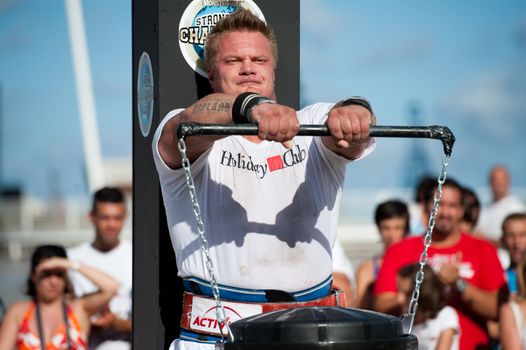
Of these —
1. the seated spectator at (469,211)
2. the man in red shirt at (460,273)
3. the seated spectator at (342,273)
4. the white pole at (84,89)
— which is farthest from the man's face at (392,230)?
the white pole at (84,89)

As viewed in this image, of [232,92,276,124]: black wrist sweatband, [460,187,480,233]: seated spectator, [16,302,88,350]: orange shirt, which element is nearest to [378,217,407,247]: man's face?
[460,187,480,233]: seated spectator

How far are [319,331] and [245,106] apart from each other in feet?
2.63

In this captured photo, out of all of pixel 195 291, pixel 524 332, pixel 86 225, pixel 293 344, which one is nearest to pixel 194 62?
pixel 195 291

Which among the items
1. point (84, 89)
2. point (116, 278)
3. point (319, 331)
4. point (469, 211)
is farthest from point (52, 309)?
point (84, 89)

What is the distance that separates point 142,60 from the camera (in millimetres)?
4539

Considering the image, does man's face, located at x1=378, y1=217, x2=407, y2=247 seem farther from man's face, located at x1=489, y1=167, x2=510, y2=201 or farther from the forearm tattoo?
the forearm tattoo

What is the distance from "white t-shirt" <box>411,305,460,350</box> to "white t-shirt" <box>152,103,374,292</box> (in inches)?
117

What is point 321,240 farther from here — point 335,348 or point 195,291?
point 335,348

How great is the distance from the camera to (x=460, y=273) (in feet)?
22.8

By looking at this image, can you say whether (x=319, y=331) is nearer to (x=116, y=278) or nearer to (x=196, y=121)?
(x=196, y=121)

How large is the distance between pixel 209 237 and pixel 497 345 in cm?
382

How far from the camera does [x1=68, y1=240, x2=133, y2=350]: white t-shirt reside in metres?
7.21

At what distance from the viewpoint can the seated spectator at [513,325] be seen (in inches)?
274

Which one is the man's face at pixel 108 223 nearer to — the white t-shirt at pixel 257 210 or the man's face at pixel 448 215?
the man's face at pixel 448 215
